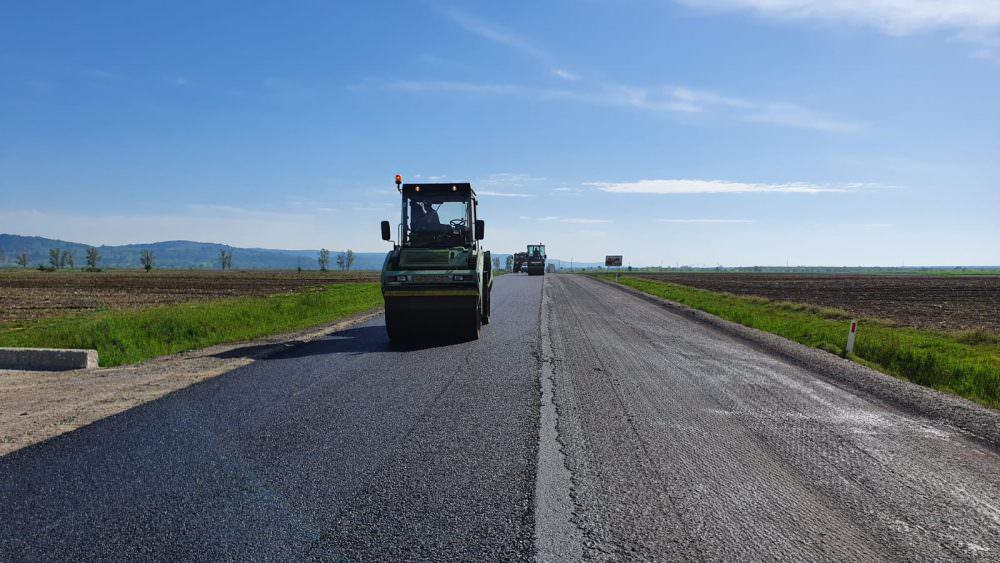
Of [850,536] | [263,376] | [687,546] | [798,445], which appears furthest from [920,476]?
[263,376]

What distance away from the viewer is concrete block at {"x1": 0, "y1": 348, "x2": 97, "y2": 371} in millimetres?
9500

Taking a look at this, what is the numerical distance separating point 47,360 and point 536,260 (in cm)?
5200

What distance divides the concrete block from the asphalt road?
3765 mm

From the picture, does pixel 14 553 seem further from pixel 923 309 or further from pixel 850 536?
pixel 923 309

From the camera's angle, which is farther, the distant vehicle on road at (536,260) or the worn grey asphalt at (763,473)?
the distant vehicle on road at (536,260)

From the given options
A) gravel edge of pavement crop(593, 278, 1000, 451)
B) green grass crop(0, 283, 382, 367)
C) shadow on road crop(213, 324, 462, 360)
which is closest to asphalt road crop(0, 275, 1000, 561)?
gravel edge of pavement crop(593, 278, 1000, 451)

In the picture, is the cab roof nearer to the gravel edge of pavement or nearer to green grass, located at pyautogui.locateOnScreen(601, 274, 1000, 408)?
the gravel edge of pavement

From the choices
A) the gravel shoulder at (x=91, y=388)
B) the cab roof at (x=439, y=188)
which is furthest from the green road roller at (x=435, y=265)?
the gravel shoulder at (x=91, y=388)

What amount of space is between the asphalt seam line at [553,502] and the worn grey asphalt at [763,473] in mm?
93

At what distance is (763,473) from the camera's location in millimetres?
4527

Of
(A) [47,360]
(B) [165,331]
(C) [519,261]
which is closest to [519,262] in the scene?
(C) [519,261]

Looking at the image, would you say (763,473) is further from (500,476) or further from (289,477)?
(289,477)

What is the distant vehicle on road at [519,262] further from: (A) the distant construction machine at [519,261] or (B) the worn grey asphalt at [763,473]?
(B) the worn grey asphalt at [763,473]

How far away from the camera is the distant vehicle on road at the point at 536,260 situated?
2346 inches
